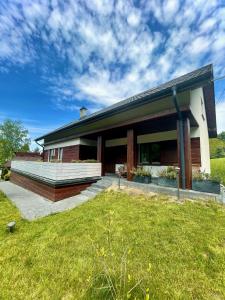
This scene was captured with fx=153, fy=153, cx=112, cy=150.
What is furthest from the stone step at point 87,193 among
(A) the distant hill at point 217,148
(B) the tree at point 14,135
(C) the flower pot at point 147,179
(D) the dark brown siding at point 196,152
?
(B) the tree at point 14,135

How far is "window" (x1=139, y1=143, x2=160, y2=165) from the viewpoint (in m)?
8.33

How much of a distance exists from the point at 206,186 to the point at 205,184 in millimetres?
65

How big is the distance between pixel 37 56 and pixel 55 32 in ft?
7.99

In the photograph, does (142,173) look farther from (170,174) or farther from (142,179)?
(170,174)

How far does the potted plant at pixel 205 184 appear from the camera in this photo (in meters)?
4.66

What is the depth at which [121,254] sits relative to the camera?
2.71 m

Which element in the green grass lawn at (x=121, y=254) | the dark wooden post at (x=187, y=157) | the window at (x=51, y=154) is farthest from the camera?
the window at (x=51, y=154)

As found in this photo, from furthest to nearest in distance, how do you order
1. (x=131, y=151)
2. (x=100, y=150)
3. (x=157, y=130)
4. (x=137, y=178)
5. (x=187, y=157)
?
1. (x=100, y=150)
2. (x=157, y=130)
3. (x=131, y=151)
4. (x=137, y=178)
5. (x=187, y=157)

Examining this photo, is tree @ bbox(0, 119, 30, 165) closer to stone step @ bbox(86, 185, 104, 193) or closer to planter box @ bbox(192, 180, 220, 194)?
stone step @ bbox(86, 185, 104, 193)

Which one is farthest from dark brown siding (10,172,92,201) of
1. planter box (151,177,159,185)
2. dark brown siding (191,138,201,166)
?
dark brown siding (191,138,201,166)

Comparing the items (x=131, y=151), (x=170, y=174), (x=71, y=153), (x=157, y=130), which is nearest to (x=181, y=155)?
(x=170, y=174)

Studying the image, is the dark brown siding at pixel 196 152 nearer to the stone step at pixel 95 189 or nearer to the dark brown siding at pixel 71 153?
the stone step at pixel 95 189

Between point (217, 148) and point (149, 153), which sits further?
point (217, 148)

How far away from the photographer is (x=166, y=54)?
25.0ft
